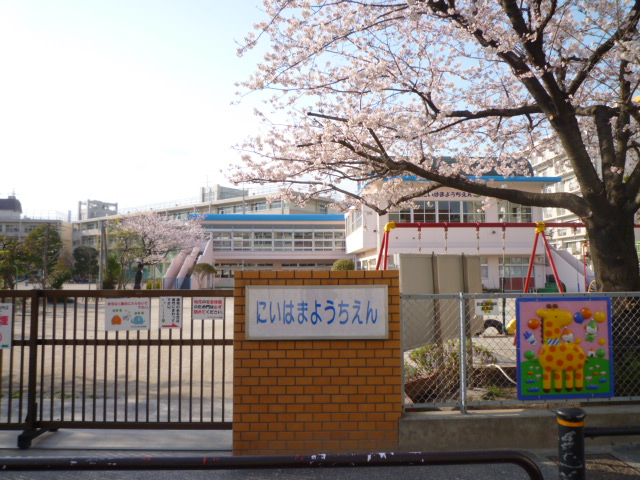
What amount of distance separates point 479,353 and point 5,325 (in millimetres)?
5817

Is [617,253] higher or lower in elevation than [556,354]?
higher

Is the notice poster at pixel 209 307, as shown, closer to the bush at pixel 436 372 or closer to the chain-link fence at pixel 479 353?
the chain-link fence at pixel 479 353

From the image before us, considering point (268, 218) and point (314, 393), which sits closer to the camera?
point (314, 393)

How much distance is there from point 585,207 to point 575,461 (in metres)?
4.44

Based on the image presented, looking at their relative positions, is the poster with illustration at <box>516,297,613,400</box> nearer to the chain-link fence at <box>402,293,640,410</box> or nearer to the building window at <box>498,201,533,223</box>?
the chain-link fence at <box>402,293,640,410</box>

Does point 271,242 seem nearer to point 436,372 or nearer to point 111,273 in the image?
point 111,273

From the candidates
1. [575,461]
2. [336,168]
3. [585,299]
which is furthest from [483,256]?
[575,461]


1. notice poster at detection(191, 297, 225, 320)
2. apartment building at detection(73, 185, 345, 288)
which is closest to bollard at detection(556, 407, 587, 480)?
notice poster at detection(191, 297, 225, 320)

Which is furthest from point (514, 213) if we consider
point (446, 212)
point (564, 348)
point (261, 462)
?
point (261, 462)

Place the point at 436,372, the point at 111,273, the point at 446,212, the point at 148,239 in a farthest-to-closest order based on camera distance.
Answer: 1. the point at 148,239
2. the point at 111,273
3. the point at 446,212
4. the point at 436,372

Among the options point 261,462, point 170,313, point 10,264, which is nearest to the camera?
point 261,462

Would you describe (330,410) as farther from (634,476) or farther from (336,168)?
(336,168)

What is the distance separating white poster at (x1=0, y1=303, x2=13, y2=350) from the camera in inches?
194

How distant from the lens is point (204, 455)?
15.2 feet
